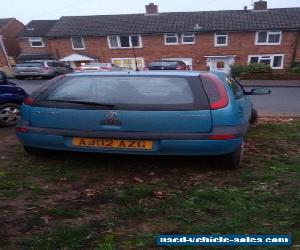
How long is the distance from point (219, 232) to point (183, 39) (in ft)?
106

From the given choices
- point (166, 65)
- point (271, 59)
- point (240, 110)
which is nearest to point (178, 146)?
point (240, 110)

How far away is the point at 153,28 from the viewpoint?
111ft

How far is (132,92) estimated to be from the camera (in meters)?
4.04

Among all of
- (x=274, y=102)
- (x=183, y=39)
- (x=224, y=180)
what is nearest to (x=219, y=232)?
(x=224, y=180)

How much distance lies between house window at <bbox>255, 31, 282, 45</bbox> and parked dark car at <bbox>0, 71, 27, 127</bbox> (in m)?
29.5

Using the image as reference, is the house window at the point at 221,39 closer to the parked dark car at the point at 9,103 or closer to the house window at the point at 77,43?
the house window at the point at 77,43

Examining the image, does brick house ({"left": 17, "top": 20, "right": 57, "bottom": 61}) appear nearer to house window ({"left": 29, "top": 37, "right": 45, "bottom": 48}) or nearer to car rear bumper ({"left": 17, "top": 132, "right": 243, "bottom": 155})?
house window ({"left": 29, "top": 37, "right": 45, "bottom": 48})

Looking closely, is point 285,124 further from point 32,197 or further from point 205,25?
point 205,25

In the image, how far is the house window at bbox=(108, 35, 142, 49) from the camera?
34.3m

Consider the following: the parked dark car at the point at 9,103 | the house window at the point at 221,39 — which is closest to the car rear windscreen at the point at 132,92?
the parked dark car at the point at 9,103

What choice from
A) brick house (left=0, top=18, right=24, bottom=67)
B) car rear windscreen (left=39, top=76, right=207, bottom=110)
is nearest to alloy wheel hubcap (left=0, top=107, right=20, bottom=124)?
car rear windscreen (left=39, top=76, right=207, bottom=110)

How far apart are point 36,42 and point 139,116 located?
37579 millimetres

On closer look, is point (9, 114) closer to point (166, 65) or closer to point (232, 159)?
point (232, 159)

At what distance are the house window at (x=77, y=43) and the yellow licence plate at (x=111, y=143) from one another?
111ft
